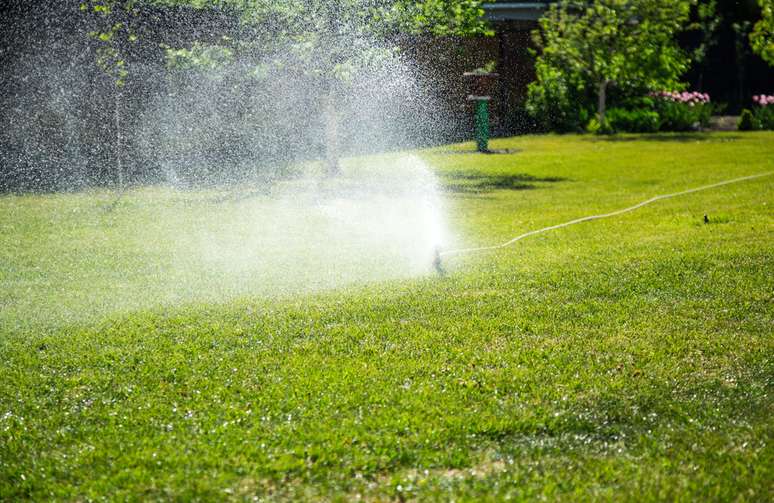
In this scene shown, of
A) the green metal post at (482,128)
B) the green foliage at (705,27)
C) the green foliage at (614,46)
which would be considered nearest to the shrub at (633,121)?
the green foliage at (614,46)

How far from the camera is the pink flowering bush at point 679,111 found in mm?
20422

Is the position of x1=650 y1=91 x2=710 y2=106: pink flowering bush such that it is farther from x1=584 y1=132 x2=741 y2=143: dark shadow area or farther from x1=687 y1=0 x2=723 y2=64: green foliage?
x1=687 y1=0 x2=723 y2=64: green foliage

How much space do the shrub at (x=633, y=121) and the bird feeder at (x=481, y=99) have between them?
2.82 meters

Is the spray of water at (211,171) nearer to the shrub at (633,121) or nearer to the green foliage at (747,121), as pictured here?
the shrub at (633,121)

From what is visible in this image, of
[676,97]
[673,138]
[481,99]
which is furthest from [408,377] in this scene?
[676,97]

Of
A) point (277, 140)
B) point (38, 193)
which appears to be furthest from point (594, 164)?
point (38, 193)

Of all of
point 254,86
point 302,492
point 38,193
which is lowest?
point 302,492

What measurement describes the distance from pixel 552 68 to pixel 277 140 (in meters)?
8.34

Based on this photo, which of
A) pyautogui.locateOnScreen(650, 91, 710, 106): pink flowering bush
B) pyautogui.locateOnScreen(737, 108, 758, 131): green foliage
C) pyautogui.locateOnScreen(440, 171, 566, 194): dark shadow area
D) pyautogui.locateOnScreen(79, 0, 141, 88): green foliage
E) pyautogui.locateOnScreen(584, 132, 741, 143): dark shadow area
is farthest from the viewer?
pyautogui.locateOnScreen(650, 91, 710, 106): pink flowering bush

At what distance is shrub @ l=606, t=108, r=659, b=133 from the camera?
20.2 meters

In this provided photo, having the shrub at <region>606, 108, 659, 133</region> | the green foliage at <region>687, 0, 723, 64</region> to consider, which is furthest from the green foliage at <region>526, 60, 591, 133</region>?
the green foliage at <region>687, 0, 723, 64</region>

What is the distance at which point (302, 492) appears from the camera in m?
3.04

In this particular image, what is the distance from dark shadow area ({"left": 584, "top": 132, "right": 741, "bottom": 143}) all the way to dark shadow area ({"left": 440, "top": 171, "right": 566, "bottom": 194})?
20.6 feet

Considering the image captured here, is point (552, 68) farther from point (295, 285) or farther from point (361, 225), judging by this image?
point (295, 285)
